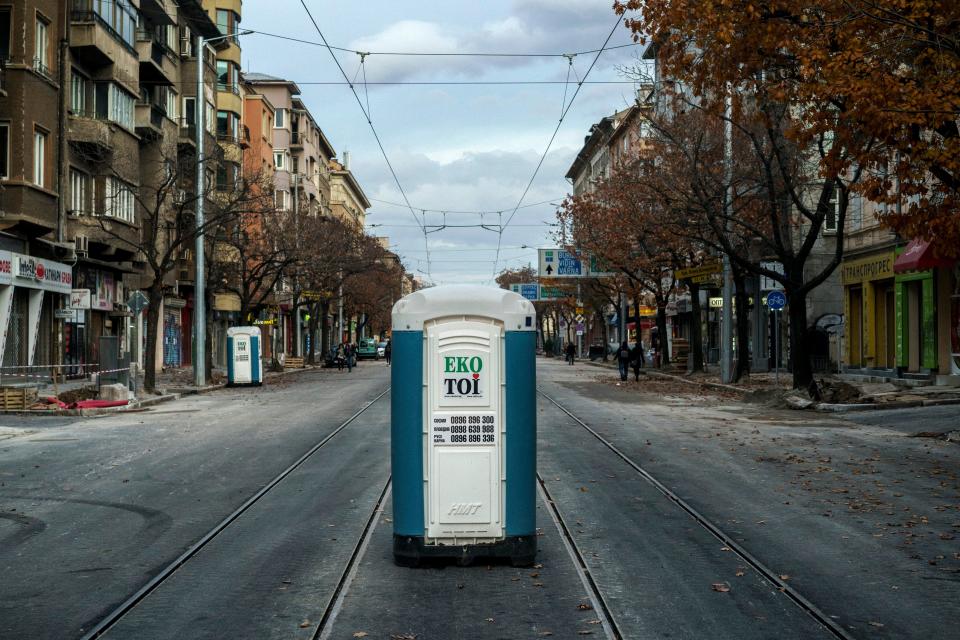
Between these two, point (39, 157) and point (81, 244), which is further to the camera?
point (81, 244)

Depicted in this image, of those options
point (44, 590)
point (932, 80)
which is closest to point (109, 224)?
point (932, 80)

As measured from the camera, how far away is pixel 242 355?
4038 cm

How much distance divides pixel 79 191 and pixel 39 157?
3.77 meters

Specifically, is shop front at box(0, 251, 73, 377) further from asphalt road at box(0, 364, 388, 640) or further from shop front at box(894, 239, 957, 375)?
shop front at box(894, 239, 957, 375)

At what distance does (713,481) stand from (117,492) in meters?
6.65

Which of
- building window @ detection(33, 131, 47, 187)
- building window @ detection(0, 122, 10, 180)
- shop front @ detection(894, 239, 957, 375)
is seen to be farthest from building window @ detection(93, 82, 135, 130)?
shop front @ detection(894, 239, 957, 375)

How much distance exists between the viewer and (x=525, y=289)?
91375 mm

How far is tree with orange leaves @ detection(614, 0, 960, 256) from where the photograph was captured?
1460 centimetres

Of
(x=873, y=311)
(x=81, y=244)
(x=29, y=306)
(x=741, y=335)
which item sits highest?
(x=81, y=244)

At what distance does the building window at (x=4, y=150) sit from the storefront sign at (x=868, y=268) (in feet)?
84.1

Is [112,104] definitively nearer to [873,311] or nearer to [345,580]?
[873,311]

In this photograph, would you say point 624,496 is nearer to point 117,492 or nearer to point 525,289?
point 117,492

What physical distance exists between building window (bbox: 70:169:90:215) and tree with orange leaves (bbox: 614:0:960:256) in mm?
23736

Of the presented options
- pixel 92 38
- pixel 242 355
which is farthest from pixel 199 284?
pixel 92 38
